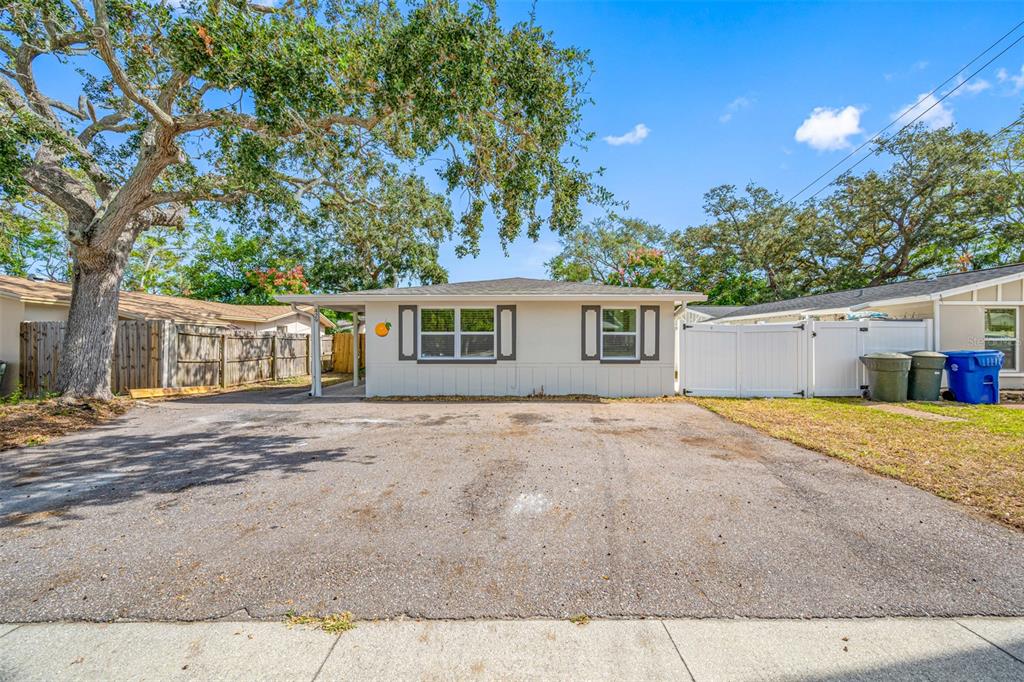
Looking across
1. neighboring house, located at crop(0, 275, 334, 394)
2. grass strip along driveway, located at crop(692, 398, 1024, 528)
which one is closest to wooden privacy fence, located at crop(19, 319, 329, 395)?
neighboring house, located at crop(0, 275, 334, 394)

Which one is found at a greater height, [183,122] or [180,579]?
[183,122]

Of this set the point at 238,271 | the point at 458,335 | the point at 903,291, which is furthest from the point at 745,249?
the point at 238,271

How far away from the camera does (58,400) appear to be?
798 cm

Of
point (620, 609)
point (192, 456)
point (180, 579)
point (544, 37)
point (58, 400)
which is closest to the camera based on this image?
point (620, 609)

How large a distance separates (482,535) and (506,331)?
732 cm

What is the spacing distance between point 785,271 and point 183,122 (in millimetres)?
28942

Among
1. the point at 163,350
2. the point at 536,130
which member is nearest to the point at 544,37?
the point at 536,130

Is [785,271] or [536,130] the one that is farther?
[785,271]

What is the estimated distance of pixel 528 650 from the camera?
2.04m

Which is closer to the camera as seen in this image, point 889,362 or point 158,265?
point 889,362

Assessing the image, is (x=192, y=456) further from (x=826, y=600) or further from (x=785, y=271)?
(x=785, y=271)

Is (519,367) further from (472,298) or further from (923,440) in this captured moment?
(923,440)

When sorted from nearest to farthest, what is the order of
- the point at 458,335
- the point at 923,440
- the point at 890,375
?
the point at 923,440 → the point at 890,375 → the point at 458,335

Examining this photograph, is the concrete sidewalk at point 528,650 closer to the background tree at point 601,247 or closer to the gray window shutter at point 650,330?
the gray window shutter at point 650,330
